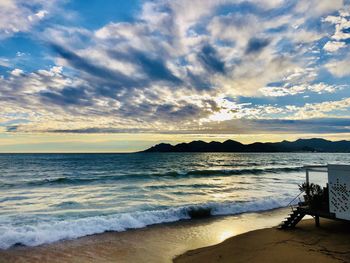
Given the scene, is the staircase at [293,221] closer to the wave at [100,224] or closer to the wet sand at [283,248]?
the wet sand at [283,248]

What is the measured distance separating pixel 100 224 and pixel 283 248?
9.33m

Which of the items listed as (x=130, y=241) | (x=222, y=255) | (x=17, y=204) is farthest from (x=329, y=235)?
(x=17, y=204)

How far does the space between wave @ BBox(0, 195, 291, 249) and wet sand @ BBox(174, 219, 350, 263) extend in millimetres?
5784

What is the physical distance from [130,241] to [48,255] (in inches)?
136

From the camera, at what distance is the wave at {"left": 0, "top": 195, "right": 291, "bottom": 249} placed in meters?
13.7

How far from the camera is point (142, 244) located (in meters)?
13.1

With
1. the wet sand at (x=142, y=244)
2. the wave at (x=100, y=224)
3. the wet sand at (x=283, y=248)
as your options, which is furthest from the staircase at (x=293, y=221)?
the wave at (x=100, y=224)

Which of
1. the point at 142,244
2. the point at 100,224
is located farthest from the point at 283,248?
the point at 100,224

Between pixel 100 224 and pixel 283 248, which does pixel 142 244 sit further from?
pixel 283 248

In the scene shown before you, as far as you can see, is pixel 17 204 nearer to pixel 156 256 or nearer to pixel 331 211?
pixel 156 256

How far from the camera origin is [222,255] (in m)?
11.0

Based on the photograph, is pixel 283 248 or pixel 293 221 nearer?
pixel 283 248

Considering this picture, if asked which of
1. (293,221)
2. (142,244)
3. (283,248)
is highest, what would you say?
(293,221)

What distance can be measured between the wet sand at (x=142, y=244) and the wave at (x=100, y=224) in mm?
696
